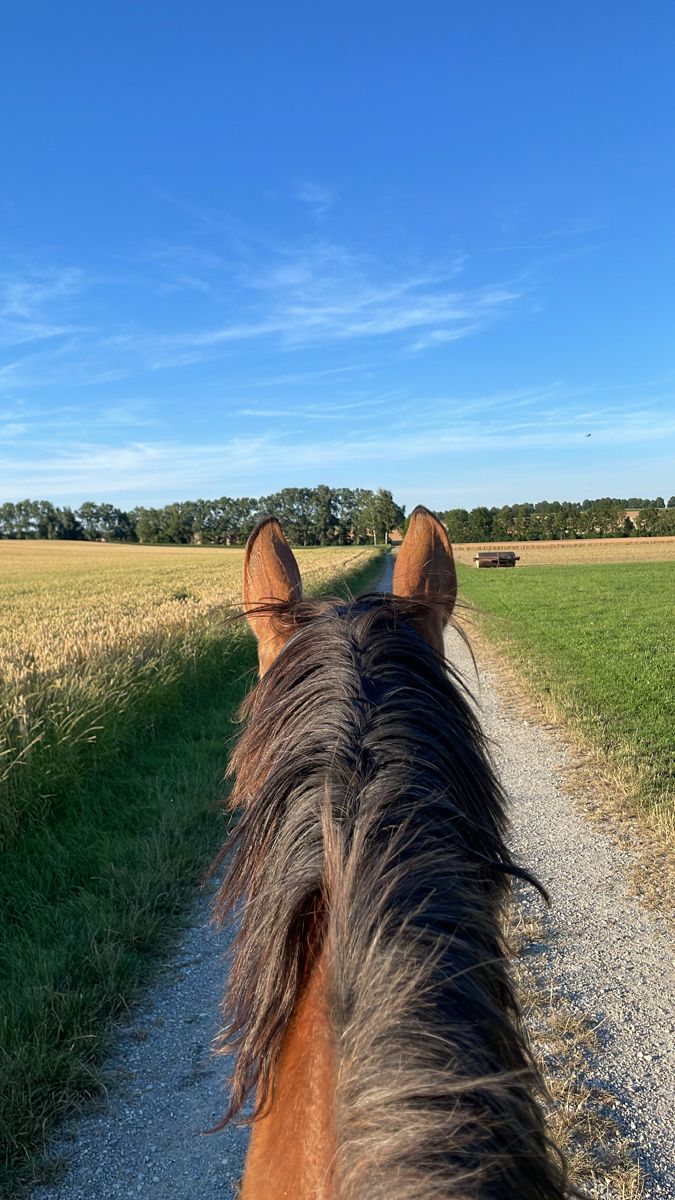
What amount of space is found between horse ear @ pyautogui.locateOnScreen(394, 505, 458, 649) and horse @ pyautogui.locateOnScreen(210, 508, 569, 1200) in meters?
0.32

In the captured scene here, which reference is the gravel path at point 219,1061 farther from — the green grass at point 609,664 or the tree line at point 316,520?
the tree line at point 316,520

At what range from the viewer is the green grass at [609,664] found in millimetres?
6402

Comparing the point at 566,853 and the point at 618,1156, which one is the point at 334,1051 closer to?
the point at 618,1156

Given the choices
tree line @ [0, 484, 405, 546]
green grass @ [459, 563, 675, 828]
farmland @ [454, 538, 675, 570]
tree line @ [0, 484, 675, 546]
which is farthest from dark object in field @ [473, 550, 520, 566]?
tree line @ [0, 484, 405, 546]

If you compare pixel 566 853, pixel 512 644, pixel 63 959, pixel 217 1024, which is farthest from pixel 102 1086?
pixel 512 644

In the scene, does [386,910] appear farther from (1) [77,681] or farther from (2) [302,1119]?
(1) [77,681]

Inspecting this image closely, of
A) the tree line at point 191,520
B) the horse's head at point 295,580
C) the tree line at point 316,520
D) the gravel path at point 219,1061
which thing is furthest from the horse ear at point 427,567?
the tree line at point 191,520

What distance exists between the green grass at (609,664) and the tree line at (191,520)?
235 ft

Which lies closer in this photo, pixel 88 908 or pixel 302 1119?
pixel 302 1119

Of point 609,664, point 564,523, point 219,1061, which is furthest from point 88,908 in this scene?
point 564,523

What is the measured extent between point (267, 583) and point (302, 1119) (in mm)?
1075

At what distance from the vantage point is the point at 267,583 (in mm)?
1659

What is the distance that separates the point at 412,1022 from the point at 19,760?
475 cm

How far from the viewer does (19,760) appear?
15.9 feet
